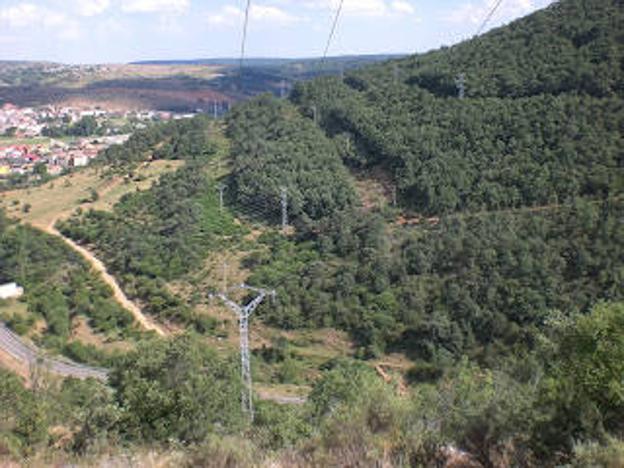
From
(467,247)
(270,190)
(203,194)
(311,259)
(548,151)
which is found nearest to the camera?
(467,247)

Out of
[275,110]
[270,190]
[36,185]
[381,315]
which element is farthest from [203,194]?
[36,185]

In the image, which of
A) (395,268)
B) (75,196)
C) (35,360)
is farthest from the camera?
(75,196)

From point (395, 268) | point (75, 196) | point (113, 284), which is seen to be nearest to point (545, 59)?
point (395, 268)

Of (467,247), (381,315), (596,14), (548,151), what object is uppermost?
(596,14)

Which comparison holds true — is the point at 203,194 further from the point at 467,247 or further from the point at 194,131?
the point at 467,247

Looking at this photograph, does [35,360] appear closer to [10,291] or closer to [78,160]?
[10,291]

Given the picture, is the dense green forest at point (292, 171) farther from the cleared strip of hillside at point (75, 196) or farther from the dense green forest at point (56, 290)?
the dense green forest at point (56, 290)
